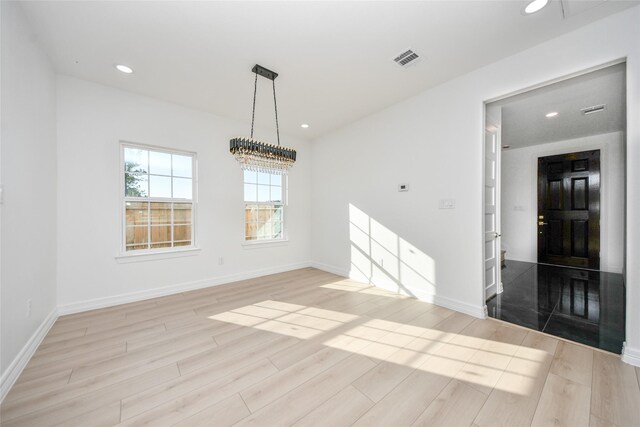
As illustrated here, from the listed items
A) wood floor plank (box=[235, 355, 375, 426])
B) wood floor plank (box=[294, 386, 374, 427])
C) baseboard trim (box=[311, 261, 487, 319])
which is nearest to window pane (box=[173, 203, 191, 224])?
wood floor plank (box=[235, 355, 375, 426])

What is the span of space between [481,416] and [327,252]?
3571 mm

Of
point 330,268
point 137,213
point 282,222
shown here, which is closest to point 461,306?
point 330,268

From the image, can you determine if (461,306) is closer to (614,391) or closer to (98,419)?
(614,391)

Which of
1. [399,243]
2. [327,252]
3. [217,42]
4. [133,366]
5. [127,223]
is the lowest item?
[133,366]

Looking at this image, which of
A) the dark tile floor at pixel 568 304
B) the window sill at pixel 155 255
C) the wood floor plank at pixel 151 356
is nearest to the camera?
the wood floor plank at pixel 151 356

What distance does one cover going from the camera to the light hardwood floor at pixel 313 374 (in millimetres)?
1416

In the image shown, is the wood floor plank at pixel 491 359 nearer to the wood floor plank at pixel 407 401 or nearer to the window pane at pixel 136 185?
the wood floor plank at pixel 407 401

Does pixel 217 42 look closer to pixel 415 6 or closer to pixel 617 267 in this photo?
pixel 415 6

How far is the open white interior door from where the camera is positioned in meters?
3.20

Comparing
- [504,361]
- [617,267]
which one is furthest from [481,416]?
[617,267]

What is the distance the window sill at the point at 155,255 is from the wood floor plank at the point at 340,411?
3.07m

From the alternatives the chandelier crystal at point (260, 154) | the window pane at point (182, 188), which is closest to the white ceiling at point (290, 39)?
the chandelier crystal at point (260, 154)

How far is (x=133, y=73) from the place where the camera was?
2783 millimetres

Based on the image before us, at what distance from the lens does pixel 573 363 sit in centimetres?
187
